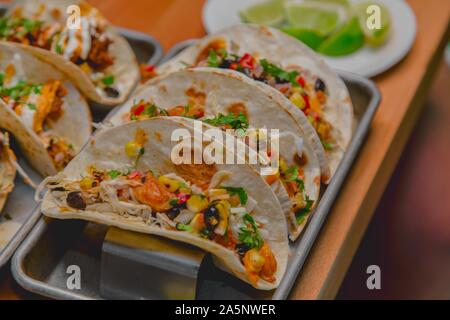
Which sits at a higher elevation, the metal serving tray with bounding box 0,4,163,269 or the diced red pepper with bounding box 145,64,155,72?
the diced red pepper with bounding box 145,64,155,72

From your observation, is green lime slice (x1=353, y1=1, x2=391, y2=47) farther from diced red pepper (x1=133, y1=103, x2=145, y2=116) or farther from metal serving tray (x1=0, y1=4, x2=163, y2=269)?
diced red pepper (x1=133, y1=103, x2=145, y2=116)

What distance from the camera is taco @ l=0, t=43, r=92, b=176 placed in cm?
239

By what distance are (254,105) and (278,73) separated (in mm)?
270

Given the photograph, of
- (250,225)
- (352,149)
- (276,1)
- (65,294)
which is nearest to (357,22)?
(276,1)

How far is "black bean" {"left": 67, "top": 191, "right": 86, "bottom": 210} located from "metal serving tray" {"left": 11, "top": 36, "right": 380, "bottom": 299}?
0.47ft

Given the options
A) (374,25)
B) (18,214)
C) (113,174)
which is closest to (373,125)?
(374,25)

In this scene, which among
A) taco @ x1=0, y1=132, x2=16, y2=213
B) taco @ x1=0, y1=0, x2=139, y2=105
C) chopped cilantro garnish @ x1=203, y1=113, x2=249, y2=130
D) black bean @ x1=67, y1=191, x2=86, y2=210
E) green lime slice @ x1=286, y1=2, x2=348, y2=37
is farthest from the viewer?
green lime slice @ x1=286, y1=2, x2=348, y2=37

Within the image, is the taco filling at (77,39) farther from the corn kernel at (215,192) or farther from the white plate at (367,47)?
the corn kernel at (215,192)

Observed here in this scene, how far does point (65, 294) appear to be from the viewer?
1904 mm

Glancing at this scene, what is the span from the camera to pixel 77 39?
2672 mm

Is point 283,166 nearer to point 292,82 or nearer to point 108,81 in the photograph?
point 292,82

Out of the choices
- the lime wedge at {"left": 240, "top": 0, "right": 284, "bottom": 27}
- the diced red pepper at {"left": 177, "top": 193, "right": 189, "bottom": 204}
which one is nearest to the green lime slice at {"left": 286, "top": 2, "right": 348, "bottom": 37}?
the lime wedge at {"left": 240, "top": 0, "right": 284, "bottom": 27}

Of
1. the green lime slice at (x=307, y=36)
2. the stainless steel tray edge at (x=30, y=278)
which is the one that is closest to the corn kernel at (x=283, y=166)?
the stainless steel tray edge at (x=30, y=278)

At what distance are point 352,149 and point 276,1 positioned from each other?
1308 mm
